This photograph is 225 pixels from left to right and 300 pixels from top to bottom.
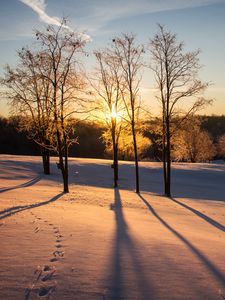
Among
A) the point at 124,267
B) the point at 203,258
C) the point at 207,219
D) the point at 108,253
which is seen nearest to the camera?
the point at 124,267

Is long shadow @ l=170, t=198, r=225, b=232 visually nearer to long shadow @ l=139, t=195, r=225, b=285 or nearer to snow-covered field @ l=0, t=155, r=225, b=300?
snow-covered field @ l=0, t=155, r=225, b=300

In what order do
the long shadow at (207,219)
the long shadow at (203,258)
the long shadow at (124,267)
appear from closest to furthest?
the long shadow at (124,267) → the long shadow at (203,258) → the long shadow at (207,219)

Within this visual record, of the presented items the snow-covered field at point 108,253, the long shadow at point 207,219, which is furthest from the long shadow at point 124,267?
the long shadow at point 207,219

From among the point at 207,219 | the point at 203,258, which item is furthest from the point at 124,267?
the point at 207,219

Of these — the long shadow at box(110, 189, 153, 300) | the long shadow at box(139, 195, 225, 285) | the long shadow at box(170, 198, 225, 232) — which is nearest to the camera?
the long shadow at box(110, 189, 153, 300)

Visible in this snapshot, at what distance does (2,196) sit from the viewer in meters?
15.1

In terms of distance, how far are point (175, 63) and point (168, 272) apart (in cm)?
1604

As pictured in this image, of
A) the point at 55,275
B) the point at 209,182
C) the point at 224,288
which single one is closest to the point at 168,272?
the point at 224,288

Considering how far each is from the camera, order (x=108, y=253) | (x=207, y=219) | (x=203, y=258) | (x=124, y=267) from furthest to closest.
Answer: (x=207, y=219), (x=203, y=258), (x=108, y=253), (x=124, y=267)

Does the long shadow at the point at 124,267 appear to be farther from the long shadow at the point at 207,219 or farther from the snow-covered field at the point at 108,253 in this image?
the long shadow at the point at 207,219

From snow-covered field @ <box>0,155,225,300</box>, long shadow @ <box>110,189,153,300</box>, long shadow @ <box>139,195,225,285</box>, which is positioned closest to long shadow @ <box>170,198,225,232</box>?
snow-covered field @ <box>0,155,225,300</box>

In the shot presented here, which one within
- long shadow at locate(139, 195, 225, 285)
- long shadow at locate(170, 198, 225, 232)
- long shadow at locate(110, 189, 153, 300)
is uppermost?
long shadow at locate(110, 189, 153, 300)

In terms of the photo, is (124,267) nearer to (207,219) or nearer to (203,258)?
(203,258)

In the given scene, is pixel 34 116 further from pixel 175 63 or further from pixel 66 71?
pixel 175 63
